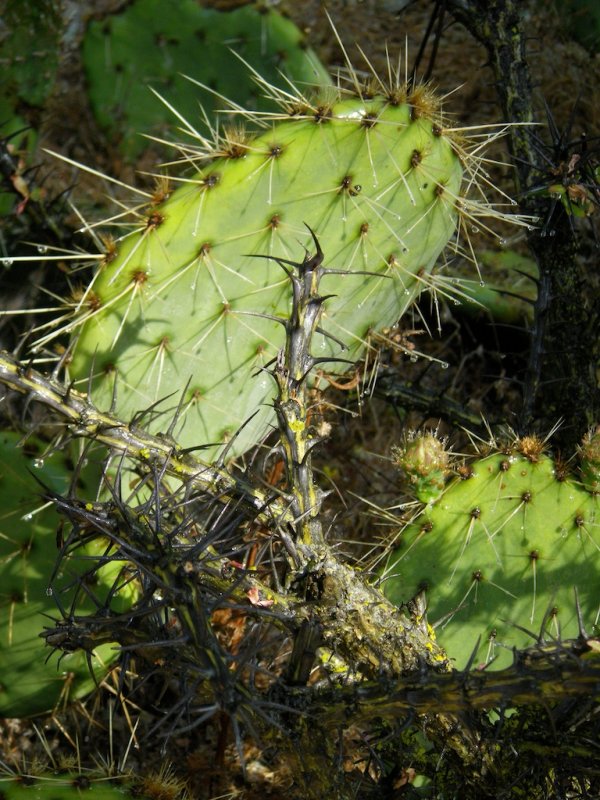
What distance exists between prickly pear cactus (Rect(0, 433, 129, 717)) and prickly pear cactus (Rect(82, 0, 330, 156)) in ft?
5.70

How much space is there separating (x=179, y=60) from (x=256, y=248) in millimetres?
1752

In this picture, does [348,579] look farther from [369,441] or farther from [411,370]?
[411,370]

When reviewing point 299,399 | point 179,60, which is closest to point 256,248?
point 299,399

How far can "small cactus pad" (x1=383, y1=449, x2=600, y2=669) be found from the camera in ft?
5.53

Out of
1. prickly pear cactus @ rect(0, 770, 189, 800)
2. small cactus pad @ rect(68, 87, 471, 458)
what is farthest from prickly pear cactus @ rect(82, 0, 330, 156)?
prickly pear cactus @ rect(0, 770, 189, 800)

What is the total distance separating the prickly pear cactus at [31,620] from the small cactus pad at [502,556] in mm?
679

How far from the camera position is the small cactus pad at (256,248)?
1.72 m

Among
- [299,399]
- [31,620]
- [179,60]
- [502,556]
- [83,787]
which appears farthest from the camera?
[179,60]

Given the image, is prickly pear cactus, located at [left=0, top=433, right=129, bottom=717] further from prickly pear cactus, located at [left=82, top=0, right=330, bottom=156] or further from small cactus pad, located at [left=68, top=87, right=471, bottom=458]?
prickly pear cactus, located at [left=82, top=0, right=330, bottom=156]

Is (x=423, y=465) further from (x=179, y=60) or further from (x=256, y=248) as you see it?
(x=179, y=60)

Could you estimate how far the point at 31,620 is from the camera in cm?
192

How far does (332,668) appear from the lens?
137 centimetres

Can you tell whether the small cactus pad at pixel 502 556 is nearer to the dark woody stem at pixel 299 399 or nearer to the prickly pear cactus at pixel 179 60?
the dark woody stem at pixel 299 399

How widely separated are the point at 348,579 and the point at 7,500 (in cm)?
99
